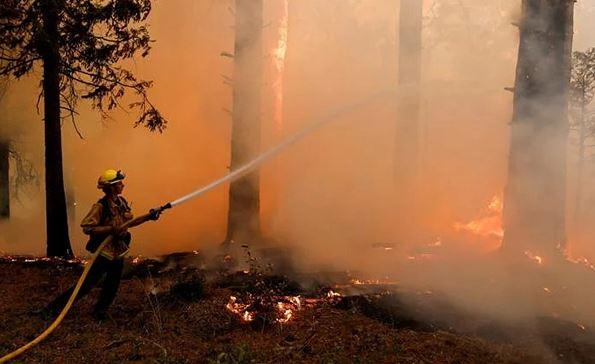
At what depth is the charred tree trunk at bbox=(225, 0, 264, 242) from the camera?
10.9 meters

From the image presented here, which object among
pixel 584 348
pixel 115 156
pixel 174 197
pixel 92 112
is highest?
pixel 92 112

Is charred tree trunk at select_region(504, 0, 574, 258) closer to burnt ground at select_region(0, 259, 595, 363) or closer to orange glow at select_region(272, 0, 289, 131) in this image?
burnt ground at select_region(0, 259, 595, 363)

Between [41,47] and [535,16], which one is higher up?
[535,16]

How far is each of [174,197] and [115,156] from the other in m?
3.20

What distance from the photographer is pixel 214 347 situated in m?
5.27

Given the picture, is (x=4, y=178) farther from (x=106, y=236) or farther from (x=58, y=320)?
(x=58, y=320)

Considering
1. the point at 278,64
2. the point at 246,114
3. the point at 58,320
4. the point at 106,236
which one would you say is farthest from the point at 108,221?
the point at 278,64

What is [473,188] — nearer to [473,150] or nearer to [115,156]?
[473,150]

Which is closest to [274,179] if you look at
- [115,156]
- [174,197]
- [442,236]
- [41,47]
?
[174,197]

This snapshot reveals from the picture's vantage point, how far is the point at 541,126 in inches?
342

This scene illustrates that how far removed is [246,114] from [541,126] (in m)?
5.69

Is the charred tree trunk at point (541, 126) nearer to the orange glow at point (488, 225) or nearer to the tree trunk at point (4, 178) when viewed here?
the orange glow at point (488, 225)

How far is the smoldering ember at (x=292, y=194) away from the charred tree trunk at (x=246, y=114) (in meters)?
0.04

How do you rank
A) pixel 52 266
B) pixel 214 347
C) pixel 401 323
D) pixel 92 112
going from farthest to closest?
pixel 92 112
pixel 52 266
pixel 401 323
pixel 214 347
